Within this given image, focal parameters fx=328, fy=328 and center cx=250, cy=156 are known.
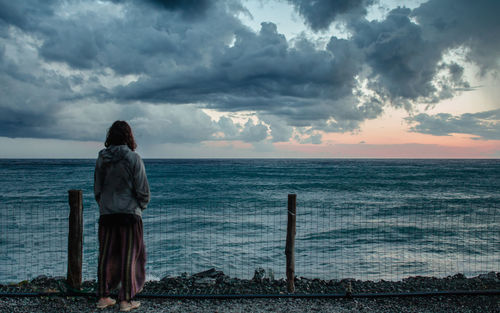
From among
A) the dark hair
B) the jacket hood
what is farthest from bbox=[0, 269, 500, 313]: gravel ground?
the dark hair

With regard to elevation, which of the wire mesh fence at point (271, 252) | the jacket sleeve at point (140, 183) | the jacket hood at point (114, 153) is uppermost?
the jacket hood at point (114, 153)

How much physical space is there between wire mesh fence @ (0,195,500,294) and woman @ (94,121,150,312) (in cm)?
129

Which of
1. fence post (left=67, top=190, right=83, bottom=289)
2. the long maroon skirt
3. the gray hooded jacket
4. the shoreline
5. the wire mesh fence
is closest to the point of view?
the gray hooded jacket

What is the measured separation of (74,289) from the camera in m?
4.62

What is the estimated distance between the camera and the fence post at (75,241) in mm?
4688

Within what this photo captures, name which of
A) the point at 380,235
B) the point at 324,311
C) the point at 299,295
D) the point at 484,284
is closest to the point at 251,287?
the point at 299,295

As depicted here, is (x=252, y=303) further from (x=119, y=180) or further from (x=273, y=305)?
(x=119, y=180)

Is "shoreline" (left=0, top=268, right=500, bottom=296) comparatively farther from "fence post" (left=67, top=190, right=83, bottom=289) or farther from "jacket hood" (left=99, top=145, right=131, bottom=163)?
"jacket hood" (left=99, top=145, right=131, bottom=163)

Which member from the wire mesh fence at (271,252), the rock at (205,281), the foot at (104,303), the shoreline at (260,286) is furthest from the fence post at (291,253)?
the foot at (104,303)

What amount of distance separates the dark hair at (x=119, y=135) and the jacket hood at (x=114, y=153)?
0.26 feet

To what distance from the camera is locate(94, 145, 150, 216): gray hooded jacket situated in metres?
3.55

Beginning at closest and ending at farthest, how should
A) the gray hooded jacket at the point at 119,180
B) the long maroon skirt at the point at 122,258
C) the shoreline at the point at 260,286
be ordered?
the gray hooded jacket at the point at 119,180
the long maroon skirt at the point at 122,258
the shoreline at the point at 260,286

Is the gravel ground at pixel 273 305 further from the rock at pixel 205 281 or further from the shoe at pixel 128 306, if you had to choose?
the rock at pixel 205 281

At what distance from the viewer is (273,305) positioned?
436 centimetres
